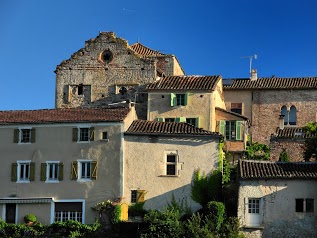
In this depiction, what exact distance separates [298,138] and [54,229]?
75.3ft

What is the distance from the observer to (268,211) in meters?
48.1

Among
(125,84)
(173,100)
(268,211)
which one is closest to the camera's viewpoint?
(268,211)

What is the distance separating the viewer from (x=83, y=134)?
5381cm

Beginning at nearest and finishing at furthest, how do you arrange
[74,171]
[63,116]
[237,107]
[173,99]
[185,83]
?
[74,171]
[63,116]
[173,99]
[185,83]
[237,107]

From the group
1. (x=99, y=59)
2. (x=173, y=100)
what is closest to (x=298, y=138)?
(x=173, y=100)

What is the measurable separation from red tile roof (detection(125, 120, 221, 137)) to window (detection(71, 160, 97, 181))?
11.7 ft

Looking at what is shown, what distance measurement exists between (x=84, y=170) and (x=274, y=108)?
23.3 meters

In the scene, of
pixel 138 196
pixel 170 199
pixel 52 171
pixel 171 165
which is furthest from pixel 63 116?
pixel 170 199

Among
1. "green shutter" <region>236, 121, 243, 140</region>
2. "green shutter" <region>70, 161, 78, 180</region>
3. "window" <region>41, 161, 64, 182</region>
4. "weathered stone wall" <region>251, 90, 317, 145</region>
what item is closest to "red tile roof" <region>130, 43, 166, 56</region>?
"weathered stone wall" <region>251, 90, 317, 145</region>

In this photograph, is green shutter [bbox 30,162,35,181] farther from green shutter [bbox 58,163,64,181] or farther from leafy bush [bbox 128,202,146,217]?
leafy bush [bbox 128,202,146,217]

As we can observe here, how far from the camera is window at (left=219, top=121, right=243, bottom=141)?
61250mm

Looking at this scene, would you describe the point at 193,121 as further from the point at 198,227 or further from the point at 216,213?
the point at 198,227

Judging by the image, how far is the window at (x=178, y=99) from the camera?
60731mm

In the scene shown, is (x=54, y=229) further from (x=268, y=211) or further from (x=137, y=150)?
(x=268, y=211)
